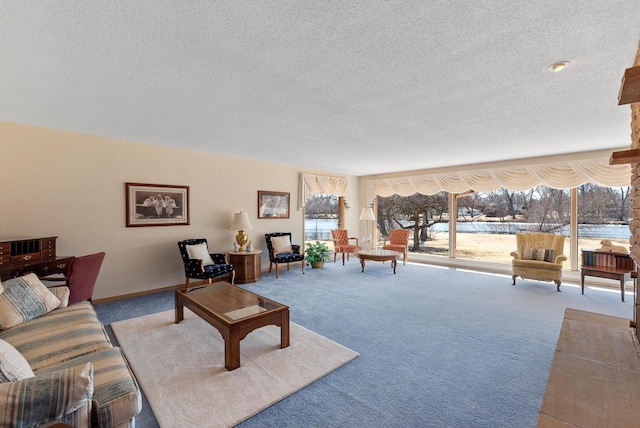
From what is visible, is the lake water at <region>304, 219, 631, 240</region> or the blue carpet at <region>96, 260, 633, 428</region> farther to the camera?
the lake water at <region>304, 219, 631, 240</region>

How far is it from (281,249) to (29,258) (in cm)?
366

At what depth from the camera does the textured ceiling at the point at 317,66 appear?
1.52m

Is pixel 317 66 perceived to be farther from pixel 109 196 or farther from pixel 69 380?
pixel 109 196

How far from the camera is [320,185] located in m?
7.04

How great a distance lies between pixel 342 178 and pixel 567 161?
15.2ft

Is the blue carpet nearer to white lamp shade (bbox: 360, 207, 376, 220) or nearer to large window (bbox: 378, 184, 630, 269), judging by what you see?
large window (bbox: 378, 184, 630, 269)

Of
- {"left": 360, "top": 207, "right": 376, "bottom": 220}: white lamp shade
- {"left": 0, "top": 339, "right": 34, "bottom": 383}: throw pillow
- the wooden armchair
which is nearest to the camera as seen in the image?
{"left": 0, "top": 339, "right": 34, "bottom": 383}: throw pillow

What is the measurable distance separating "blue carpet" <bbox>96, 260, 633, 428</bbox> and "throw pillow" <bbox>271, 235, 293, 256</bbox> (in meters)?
0.64

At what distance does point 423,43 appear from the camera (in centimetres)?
177

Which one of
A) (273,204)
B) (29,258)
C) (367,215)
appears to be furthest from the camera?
(367,215)

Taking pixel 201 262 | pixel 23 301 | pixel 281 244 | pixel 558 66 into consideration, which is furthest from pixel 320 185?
pixel 23 301

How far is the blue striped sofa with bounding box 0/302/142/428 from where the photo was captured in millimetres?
1046

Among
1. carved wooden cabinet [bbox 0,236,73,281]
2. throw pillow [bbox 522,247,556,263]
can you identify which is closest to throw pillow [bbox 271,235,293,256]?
carved wooden cabinet [bbox 0,236,73,281]

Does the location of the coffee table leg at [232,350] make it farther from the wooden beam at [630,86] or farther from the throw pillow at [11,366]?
the wooden beam at [630,86]
